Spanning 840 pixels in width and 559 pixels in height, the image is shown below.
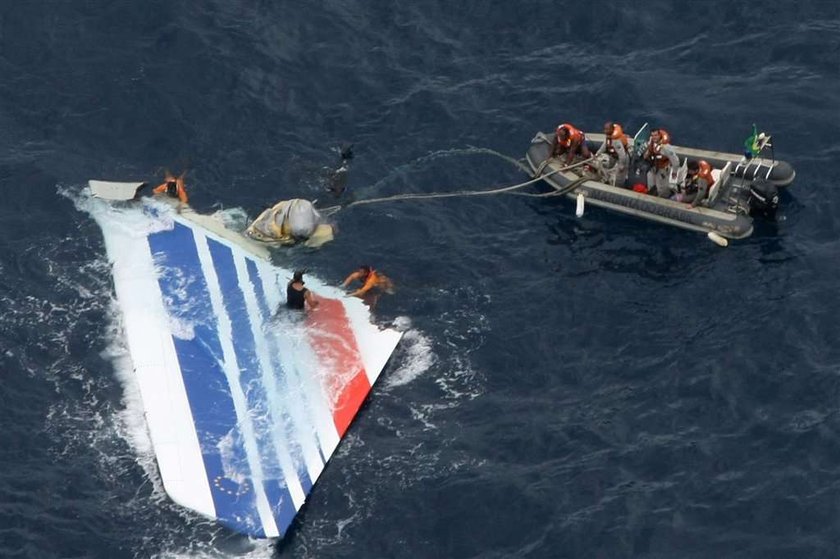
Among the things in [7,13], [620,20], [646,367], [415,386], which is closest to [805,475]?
[646,367]

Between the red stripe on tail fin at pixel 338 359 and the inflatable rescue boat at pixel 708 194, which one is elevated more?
the inflatable rescue boat at pixel 708 194

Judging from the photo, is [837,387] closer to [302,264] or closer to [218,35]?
[302,264]

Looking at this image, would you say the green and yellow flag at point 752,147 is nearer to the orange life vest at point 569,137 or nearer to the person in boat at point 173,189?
the orange life vest at point 569,137

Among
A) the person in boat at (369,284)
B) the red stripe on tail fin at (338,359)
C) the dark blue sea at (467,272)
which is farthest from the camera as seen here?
the person in boat at (369,284)

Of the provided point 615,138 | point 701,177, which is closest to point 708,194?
point 701,177

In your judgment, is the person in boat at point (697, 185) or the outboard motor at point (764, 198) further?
the person in boat at point (697, 185)

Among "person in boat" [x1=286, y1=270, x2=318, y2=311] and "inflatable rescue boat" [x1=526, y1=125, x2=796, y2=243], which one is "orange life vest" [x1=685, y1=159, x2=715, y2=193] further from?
"person in boat" [x1=286, y1=270, x2=318, y2=311]

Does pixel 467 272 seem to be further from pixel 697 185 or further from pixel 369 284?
pixel 697 185

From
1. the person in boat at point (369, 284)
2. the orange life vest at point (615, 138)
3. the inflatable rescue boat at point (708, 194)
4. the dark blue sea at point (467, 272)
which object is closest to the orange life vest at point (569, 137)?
the inflatable rescue boat at point (708, 194)
